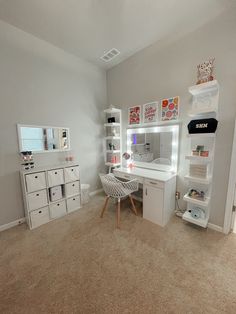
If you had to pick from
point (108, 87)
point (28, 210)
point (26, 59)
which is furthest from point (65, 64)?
point (28, 210)

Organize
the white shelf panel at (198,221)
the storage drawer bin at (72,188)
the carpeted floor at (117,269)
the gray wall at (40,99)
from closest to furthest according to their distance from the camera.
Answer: the carpeted floor at (117,269) → the white shelf panel at (198,221) → the gray wall at (40,99) → the storage drawer bin at (72,188)

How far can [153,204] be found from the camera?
7.15 ft

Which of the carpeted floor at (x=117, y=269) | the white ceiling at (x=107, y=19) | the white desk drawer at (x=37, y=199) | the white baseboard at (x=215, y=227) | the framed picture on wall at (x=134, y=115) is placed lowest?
the carpeted floor at (x=117, y=269)

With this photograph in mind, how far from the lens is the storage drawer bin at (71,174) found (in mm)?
2468

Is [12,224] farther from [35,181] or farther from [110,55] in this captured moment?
[110,55]

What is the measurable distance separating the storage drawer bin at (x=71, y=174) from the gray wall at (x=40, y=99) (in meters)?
0.37

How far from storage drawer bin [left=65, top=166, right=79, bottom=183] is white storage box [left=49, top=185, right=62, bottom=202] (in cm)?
18

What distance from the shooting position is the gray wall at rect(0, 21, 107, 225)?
2.04 meters

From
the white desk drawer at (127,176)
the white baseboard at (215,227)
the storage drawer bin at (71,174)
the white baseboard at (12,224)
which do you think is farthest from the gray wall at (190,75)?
the white baseboard at (12,224)

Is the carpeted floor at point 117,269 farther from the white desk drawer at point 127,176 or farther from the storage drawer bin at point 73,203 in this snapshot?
the white desk drawer at point 127,176

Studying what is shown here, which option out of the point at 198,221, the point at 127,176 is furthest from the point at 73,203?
the point at 198,221

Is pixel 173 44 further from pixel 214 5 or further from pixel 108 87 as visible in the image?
pixel 108 87

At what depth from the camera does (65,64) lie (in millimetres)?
2623

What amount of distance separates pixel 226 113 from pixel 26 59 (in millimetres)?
3011
